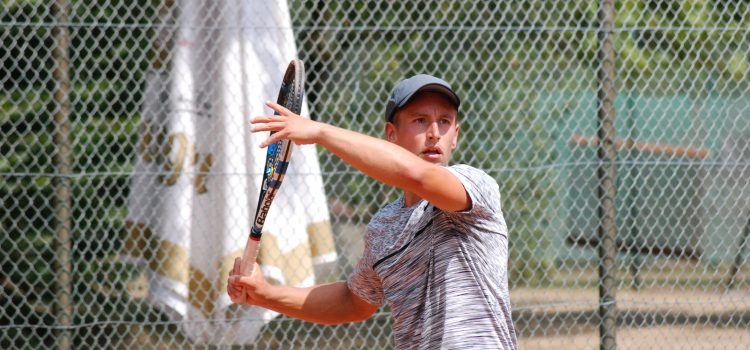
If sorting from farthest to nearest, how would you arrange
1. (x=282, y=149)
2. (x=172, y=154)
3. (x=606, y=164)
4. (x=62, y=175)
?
1. (x=606, y=164)
2. (x=172, y=154)
3. (x=62, y=175)
4. (x=282, y=149)

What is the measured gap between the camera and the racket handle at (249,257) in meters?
2.91

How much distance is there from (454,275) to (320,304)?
2.17 feet

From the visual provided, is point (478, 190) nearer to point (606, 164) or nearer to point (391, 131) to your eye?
point (391, 131)

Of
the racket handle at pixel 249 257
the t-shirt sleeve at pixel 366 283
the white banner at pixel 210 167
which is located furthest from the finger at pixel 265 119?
the white banner at pixel 210 167

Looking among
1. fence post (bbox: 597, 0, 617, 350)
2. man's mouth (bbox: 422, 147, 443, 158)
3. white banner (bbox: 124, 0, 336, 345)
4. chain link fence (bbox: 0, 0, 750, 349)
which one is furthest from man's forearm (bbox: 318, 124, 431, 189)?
fence post (bbox: 597, 0, 617, 350)

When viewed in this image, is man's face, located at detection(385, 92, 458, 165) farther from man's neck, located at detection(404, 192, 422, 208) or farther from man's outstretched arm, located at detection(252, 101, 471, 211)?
man's outstretched arm, located at detection(252, 101, 471, 211)

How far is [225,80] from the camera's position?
498 cm

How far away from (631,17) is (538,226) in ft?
4.22

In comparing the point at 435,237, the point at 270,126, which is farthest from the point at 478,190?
the point at 270,126

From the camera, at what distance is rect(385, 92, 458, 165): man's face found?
2.56 metres

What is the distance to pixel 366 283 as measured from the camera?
2.85 meters

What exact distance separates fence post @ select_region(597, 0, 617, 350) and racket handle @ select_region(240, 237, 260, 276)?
8.60 feet

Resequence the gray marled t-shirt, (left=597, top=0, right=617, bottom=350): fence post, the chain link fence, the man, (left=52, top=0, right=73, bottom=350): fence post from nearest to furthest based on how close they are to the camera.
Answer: the man, the gray marled t-shirt, (left=52, top=0, right=73, bottom=350): fence post, the chain link fence, (left=597, top=0, right=617, bottom=350): fence post

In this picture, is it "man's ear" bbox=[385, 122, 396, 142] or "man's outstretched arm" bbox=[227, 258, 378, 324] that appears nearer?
"man's ear" bbox=[385, 122, 396, 142]
